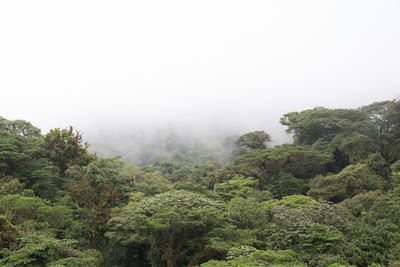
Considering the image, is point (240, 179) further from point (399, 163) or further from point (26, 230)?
point (26, 230)

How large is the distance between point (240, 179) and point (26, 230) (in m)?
19.6

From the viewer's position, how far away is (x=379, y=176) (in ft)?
64.7

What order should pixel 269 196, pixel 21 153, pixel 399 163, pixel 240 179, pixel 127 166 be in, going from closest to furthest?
1. pixel 21 153
2. pixel 399 163
3. pixel 269 196
4. pixel 240 179
5. pixel 127 166

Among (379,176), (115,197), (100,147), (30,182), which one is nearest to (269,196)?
(379,176)

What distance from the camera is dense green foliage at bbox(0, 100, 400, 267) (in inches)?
370

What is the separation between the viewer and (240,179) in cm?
2609

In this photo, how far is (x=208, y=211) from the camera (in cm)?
1220

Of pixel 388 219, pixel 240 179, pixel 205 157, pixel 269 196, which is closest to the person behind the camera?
pixel 388 219

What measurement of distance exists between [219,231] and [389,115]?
25699 mm

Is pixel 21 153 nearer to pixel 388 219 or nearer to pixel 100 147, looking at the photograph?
pixel 388 219

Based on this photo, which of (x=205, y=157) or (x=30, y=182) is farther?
(x=205, y=157)

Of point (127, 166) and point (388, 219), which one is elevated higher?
point (127, 166)

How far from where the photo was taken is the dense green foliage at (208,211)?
939 cm

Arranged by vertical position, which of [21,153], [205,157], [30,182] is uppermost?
[21,153]
